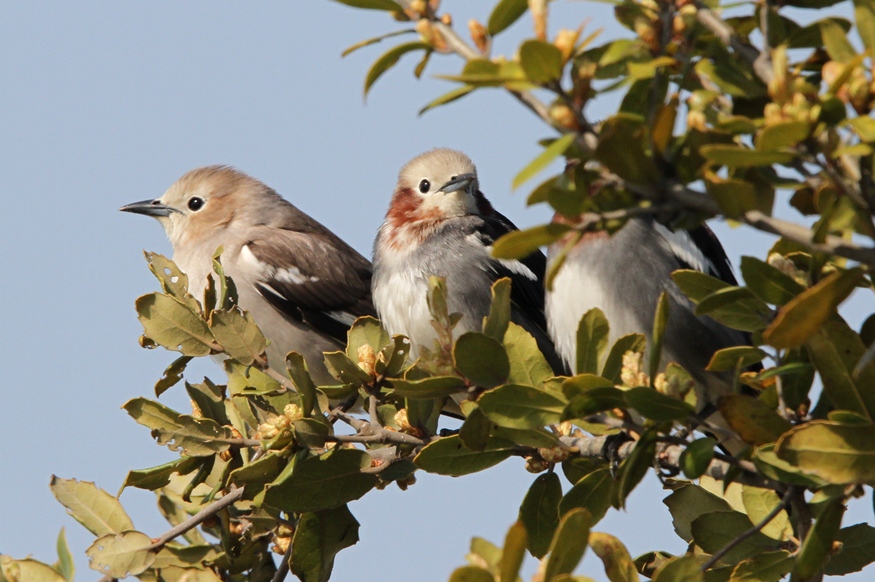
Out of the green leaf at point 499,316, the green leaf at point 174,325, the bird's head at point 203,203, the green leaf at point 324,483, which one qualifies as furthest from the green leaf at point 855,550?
the bird's head at point 203,203

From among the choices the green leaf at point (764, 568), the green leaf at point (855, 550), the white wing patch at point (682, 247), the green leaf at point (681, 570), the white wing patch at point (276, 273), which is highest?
the white wing patch at point (276, 273)

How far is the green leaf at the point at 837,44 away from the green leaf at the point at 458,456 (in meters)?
1.72

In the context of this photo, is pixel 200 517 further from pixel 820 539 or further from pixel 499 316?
pixel 820 539

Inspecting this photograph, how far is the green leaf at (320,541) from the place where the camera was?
4.59 m

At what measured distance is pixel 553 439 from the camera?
3629 mm

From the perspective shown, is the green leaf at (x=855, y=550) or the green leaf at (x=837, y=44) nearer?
the green leaf at (x=837, y=44)

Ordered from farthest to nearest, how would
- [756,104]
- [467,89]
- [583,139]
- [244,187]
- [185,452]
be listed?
[244,187] < [185,452] < [756,104] < [467,89] < [583,139]

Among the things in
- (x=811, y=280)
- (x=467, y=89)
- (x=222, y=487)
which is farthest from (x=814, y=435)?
(x=222, y=487)

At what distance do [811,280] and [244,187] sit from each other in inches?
266

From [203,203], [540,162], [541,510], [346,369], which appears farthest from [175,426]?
[203,203]

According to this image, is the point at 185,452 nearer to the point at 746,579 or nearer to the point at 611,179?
the point at 746,579

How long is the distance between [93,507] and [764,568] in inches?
112

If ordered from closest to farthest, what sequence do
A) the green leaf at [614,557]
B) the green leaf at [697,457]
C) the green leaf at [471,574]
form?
the green leaf at [471,574], the green leaf at [697,457], the green leaf at [614,557]

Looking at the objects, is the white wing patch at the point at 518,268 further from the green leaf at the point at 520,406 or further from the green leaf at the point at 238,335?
the green leaf at the point at 520,406
